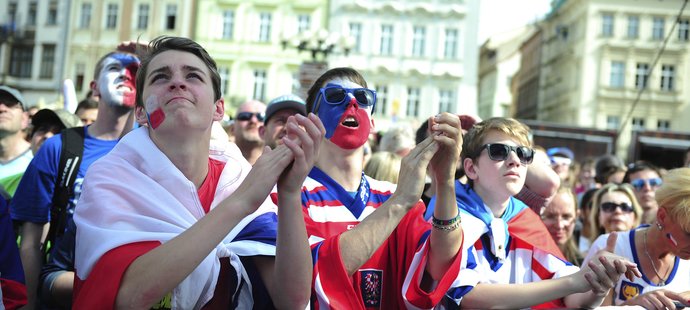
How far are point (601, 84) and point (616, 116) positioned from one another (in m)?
2.09

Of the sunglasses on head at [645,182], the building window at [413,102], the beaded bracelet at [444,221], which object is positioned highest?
the building window at [413,102]

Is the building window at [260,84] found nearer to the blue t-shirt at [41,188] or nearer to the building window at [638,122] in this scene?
the building window at [638,122]

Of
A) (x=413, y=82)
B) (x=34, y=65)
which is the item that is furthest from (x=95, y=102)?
(x=34, y=65)

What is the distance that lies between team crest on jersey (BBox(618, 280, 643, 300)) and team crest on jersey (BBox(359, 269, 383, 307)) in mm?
1472

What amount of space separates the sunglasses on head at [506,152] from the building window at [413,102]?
34461 mm

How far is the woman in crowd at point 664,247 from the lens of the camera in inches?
133

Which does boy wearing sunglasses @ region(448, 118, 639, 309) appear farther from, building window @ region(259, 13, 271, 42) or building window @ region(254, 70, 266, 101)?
building window @ region(259, 13, 271, 42)

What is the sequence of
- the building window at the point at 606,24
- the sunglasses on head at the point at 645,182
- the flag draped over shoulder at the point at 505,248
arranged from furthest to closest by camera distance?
the building window at the point at 606,24 → the sunglasses on head at the point at 645,182 → the flag draped over shoulder at the point at 505,248

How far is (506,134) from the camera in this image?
3.28m

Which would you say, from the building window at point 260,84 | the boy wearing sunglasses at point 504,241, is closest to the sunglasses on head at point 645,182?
the boy wearing sunglasses at point 504,241

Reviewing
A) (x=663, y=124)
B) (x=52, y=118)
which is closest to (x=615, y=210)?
(x=52, y=118)

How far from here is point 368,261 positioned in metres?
2.77

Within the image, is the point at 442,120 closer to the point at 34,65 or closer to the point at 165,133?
the point at 165,133

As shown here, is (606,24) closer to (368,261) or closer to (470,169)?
(470,169)
